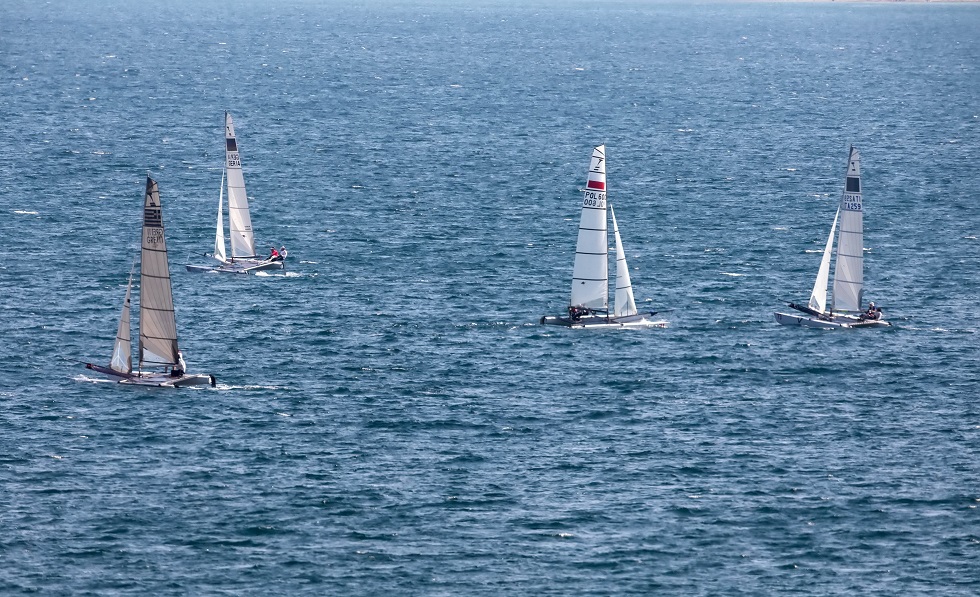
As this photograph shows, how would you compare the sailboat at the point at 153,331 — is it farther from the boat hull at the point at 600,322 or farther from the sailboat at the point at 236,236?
the sailboat at the point at 236,236

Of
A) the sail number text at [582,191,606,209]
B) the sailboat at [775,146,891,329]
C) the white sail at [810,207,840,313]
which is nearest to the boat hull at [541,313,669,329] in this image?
the sail number text at [582,191,606,209]

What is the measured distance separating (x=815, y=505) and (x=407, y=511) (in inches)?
806

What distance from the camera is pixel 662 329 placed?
110750mm

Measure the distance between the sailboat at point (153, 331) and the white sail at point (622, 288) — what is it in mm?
29559

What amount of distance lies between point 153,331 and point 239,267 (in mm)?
31376

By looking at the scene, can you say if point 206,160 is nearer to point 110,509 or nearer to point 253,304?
point 253,304

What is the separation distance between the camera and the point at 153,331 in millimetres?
93688

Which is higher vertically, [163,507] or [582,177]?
[582,177]

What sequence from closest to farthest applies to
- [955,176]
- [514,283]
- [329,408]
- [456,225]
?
[329,408], [514,283], [456,225], [955,176]

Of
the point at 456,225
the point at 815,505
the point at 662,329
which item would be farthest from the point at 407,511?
the point at 456,225

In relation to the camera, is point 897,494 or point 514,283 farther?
point 514,283

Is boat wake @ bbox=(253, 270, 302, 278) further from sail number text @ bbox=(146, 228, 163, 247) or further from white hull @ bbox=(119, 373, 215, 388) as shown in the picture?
sail number text @ bbox=(146, 228, 163, 247)

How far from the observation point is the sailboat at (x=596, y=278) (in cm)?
10688

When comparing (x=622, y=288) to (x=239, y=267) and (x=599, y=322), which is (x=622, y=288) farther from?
(x=239, y=267)
